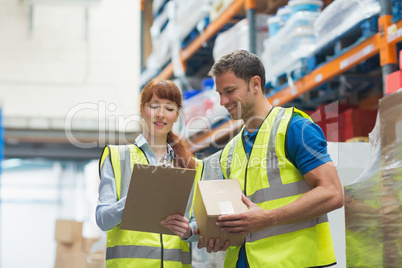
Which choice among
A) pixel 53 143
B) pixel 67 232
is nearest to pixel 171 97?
pixel 67 232

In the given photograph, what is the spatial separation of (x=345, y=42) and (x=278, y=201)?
2207 millimetres

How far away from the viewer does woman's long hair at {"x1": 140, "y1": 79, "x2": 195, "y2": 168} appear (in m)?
2.63

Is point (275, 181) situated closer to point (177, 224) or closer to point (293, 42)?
point (177, 224)

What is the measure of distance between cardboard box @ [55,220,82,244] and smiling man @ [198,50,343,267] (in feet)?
13.9

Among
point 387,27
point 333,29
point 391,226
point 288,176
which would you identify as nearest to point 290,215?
point 288,176

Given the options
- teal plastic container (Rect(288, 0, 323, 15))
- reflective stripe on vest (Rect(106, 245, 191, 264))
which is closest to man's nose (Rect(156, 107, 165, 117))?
reflective stripe on vest (Rect(106, 245, 191, 264))

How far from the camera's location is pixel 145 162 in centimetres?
256

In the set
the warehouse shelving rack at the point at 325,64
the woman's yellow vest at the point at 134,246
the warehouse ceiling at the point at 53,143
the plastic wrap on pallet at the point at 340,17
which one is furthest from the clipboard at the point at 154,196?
the warehouse ceiling at the point at 53,143

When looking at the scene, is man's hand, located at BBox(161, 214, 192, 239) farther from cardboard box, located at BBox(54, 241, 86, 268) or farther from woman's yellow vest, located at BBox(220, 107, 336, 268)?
cardboard box, located at BBox(54, 241, 86, 268)

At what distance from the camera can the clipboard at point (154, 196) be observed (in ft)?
7.11

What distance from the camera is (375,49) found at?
3525mm

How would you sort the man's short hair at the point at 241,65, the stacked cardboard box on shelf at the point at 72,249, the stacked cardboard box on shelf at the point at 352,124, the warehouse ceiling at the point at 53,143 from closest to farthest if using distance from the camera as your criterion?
the man's short hair at the point at 241,65 → the stacked cardboard box on shelf at the point at 352,124 → the stacked cardboard box on shelf at the point at 72,249 → the warehouse ceiling at the point at 53,143

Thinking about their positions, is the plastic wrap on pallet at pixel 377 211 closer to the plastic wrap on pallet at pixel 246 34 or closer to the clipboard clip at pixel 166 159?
the clipboard clip at pixel 166 159

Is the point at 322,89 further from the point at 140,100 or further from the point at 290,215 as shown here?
the point at 290,215
